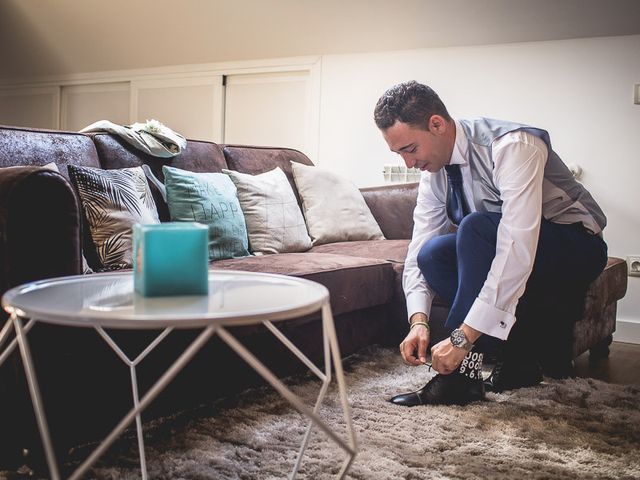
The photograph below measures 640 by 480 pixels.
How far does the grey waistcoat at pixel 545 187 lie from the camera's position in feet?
5.64

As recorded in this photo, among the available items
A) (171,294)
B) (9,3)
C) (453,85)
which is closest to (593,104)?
(453,85)

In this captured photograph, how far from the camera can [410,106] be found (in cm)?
165

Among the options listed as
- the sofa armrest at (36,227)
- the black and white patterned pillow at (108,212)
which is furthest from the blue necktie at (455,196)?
the sofa armrest at (36,227)

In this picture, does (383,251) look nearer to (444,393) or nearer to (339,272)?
(339,272)

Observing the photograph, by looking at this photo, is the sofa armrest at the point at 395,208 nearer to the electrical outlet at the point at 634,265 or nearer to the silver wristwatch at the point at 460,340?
the electrical outlet at the point at 634,265

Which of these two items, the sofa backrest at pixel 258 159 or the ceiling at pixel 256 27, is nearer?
the sofa backrest at pixel 258 159

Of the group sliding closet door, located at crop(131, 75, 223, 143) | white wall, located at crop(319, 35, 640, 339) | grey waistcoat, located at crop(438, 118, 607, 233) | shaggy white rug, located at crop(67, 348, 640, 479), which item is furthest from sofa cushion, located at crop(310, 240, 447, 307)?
sliding closet door, located at crop(131, 75, 223, 143)

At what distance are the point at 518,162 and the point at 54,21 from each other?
3.94m

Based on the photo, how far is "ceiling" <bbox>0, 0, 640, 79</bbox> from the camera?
10.3 ft


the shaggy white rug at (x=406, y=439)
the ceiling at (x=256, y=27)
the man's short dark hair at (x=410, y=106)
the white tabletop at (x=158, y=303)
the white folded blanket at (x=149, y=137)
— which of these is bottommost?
the shaggy white rug at (x=406, y=439)

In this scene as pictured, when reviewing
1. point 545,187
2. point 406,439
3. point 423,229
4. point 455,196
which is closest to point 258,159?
point 423,229

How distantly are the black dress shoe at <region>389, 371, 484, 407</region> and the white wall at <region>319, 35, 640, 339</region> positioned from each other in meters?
1.66

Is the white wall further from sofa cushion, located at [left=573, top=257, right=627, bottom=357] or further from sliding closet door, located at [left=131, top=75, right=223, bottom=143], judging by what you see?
sliding closet door, located at [left=131, top=75, right=223, bottom=143]

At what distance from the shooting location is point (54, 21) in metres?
4.48
